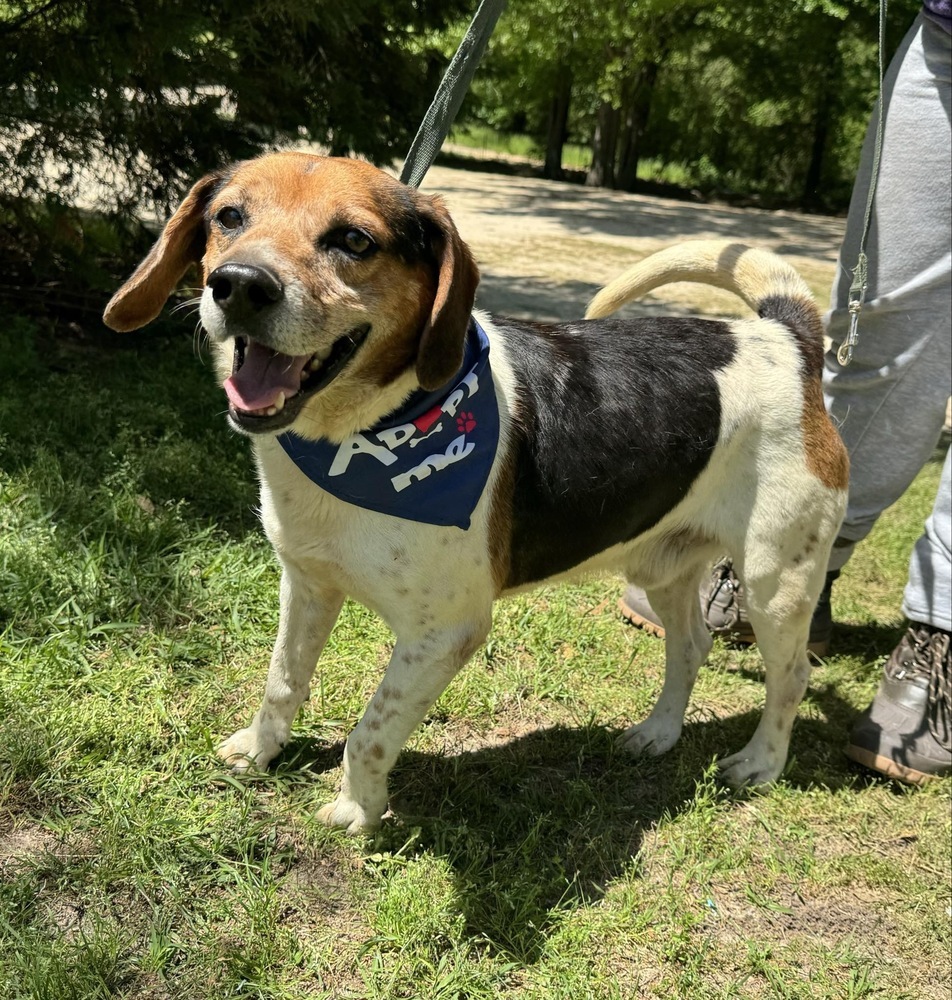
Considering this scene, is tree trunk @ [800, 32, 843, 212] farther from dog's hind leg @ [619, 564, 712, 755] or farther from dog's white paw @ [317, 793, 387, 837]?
dog's white paw @ [317, 793, 387, 837]

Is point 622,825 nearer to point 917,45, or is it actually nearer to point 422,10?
point 917,45

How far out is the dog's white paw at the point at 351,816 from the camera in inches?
111

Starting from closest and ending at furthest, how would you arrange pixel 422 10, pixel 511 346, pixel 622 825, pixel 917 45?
pixel 511 346, pixel 622 825, pixel 917 45, pixel 422 10

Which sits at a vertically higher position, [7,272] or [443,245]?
A: [443,245]

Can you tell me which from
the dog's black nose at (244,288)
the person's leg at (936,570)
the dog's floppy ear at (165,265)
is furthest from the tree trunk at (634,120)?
the dog's black nose at (244,288)

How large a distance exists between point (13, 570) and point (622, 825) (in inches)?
92.8

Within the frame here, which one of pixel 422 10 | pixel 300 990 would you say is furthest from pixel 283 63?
pixel 300 990

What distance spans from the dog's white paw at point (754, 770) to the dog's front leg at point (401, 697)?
1.24 meters

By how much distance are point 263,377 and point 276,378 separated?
0.10 feet

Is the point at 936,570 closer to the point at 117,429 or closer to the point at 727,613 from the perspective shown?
the point at 727,613

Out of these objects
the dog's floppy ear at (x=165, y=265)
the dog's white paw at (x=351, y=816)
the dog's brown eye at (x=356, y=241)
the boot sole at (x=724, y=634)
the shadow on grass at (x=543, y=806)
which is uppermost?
the dog's brown eye at (x=356, y=241)

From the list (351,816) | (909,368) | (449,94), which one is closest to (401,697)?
(351,816)

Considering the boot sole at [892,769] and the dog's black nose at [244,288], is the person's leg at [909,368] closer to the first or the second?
the boot sole at [892,769]

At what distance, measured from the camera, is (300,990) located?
2395 millimetres
